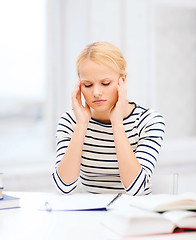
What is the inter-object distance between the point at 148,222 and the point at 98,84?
33.5 inches

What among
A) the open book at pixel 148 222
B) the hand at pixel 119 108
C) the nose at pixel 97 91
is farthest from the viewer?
the hand at pixel 119 108

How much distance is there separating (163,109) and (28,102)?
197 cm

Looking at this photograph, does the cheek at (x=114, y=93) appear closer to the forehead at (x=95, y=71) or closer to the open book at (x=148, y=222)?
the forehead at (x=95, y=71)

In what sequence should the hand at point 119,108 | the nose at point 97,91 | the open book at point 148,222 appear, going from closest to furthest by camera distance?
1. the open book at point 148,222
2. the nose at point 97,91
3. the hand at point 119,108

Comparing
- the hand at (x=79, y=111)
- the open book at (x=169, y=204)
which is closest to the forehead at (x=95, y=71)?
the hand at (x=79, y=111)

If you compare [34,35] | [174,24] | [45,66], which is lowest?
[45,66]

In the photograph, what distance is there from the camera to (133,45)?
3135 mm

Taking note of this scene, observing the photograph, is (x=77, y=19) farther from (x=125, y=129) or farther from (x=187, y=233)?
(x=187, y=233)

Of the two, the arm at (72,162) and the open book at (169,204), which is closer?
the open book at (169,204)

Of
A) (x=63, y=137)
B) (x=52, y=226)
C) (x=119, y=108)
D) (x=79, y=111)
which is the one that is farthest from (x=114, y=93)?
(x=52, y=226)

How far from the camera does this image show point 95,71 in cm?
169

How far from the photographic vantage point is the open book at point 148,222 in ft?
3.09

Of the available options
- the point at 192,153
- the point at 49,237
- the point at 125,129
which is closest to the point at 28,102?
the point at 192,153

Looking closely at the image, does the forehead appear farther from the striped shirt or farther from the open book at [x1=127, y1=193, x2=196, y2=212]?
the open book at [x1=127, y1=193, x2=196, y2=212]
